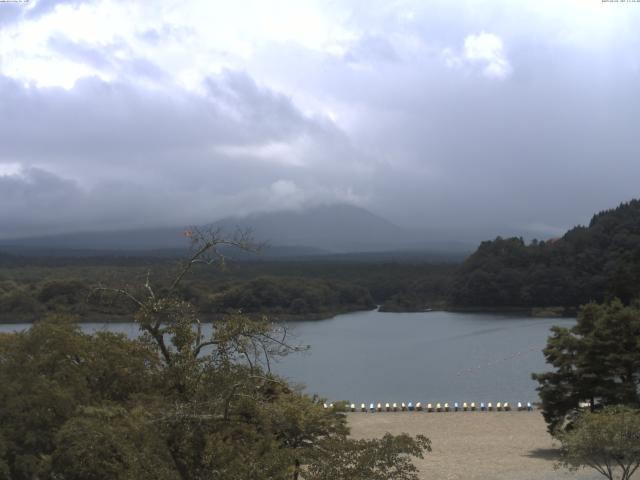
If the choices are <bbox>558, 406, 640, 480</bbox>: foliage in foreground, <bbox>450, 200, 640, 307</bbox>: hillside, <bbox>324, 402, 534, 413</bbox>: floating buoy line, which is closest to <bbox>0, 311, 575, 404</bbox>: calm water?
<bbox>324, 402, 534, 413</bbox>: floating buoy line

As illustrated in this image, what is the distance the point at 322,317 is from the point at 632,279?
1491 inches

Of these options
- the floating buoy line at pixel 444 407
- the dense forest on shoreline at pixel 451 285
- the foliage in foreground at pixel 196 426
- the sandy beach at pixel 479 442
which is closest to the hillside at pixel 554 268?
the dense forest on shoreline at pixel 451 285

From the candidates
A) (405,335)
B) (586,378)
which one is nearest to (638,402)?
(586,378)

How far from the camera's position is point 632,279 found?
126 feet

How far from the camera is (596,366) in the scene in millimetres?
19203

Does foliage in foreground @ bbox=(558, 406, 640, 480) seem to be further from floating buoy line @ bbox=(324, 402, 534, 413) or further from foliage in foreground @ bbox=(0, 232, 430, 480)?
floating buoy line @ bbox=(324, 402, 534, 413)

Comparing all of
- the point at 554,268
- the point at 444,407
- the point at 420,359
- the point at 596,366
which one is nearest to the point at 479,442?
the point at 596,366

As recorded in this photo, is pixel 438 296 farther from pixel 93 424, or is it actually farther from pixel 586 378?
pixel 93 424

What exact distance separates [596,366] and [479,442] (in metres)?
4.58

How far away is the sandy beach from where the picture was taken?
58.3ft

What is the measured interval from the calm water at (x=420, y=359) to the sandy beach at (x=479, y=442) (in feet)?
15.8

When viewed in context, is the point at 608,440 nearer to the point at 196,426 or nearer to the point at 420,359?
the point at 196,426

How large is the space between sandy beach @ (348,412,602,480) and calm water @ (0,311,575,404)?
482 cm

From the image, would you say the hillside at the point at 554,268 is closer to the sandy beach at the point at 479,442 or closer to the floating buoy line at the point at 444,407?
Answer: the floating buoy line at the point at 444,407
